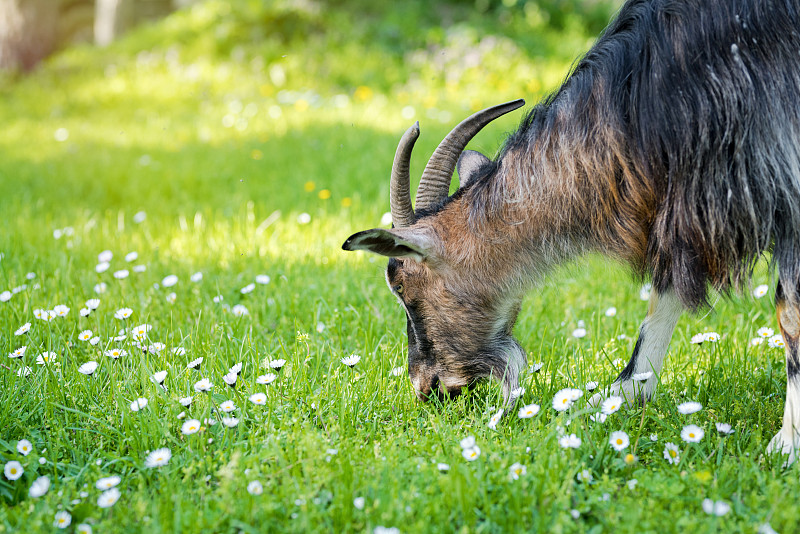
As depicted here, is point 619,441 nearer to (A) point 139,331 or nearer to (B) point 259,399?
(B) point 259,399

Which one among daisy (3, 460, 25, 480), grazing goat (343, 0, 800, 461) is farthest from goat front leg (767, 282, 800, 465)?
daisy (3, 460, 25, 480)

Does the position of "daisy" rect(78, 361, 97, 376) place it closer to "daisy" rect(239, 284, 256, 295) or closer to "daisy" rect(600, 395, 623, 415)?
"daisy" rect(239, 284, 256, 295)

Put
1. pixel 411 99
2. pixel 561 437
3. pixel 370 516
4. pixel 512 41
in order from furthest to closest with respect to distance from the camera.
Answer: pixel 512 41 → pixel 411 99 → pixel 561 437 → pixel 370 516

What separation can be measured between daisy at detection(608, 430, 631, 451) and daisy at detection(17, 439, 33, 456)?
1.98 m

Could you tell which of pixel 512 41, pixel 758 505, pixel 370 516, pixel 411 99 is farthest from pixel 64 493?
pixel 512 41

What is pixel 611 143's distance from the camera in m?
2.64

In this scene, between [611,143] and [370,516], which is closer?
[370,516]

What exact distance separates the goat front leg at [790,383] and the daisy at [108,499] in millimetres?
2169

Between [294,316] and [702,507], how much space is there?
2324 mm

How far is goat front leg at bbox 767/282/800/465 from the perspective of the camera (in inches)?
99.0

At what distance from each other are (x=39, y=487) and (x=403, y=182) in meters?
1.71

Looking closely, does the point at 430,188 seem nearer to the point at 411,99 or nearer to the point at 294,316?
the point at 294,316

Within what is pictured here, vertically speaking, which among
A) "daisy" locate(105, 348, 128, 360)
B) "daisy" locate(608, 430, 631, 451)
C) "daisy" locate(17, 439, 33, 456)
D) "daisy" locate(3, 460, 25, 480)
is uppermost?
"daisy" locate(608, 430, 631, 451)

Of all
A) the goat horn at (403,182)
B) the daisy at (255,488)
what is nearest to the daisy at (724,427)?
the goat horn at (403,182)
